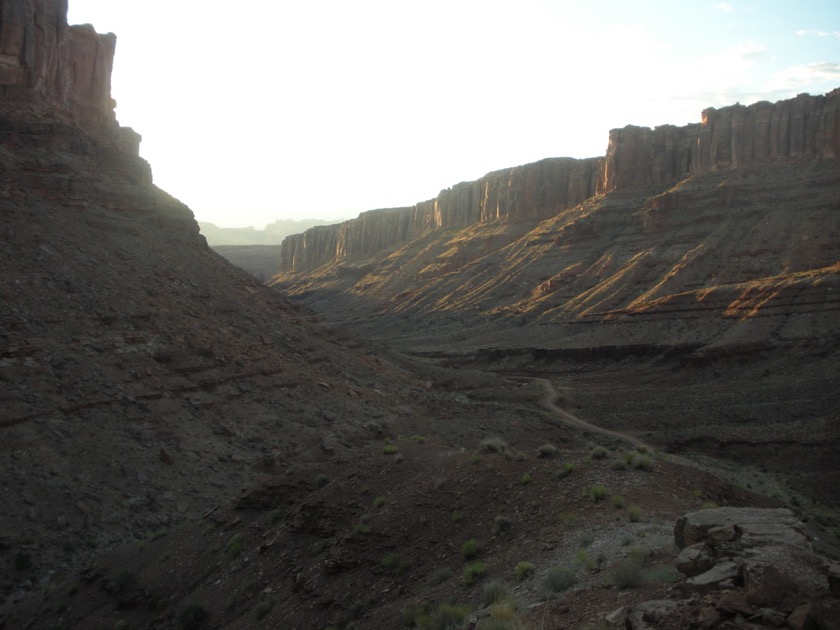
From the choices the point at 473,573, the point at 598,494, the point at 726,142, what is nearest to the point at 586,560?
the point at 473,573

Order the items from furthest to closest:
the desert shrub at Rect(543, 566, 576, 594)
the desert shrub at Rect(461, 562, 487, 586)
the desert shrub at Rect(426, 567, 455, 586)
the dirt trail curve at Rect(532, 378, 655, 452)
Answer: the dirt trail curve at Rect(532, 378, 655, 452)
the desert shrub at Rect(426, 567, 455, 586)
the desert shrub at Rect(461, 562, 487, 586)
the desert shrub at Rect(543, 566, 576, 594)

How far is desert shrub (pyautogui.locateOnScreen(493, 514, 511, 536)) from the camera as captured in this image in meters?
12.7

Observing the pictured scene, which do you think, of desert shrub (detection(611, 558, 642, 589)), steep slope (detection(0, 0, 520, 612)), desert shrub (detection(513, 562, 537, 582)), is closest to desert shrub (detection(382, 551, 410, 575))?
desert shrub (detection(513, 562, 537, 582))

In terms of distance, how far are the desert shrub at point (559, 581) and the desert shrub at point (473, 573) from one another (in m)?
1.43

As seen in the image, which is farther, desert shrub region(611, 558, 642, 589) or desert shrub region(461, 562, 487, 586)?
desert shrub region(461, 562, 487, 586)

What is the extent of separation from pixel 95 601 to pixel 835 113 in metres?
73.1

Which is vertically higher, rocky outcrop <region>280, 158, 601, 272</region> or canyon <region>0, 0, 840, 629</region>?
rocky outcrop <region>280, 158, 601, 272</region>

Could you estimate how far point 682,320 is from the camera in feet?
200

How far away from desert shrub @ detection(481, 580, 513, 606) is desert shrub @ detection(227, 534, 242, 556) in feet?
22.2

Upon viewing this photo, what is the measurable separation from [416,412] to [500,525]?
23.1 meters

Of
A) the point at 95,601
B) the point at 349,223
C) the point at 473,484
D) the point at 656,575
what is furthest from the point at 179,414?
the point at 349,223

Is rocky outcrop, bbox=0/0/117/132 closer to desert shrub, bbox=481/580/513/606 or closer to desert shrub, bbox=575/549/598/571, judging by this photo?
desert shrub, bbox=481/580/513/606

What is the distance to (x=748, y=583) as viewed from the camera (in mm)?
7020

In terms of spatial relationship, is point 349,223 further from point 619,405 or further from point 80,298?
point 80,298
